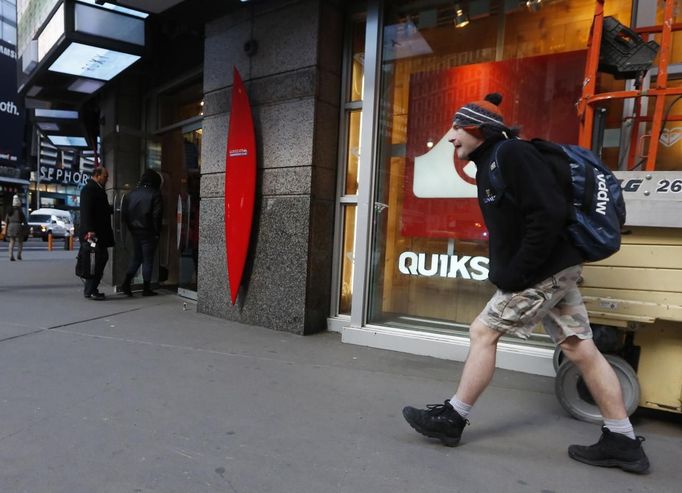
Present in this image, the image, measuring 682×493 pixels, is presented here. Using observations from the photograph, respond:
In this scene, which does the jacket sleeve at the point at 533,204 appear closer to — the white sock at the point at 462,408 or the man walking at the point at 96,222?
the white sock at the point at 462,408

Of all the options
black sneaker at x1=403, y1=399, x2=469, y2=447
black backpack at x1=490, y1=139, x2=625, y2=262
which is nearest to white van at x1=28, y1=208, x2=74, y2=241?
black sneaker at x1=403, y1=399, x2=469, y2=447

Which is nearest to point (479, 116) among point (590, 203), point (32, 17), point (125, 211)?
point (590, 203)

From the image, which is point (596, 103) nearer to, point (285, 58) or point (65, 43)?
point (285, 58)

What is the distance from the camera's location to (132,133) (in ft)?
25.4

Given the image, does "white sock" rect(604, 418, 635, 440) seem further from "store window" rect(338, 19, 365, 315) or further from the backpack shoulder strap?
"store window" rect(338, 19, 365, 315)

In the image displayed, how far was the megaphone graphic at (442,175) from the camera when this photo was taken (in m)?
4.30

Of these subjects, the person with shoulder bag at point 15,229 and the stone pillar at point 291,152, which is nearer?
the stone pillar at point 291,152

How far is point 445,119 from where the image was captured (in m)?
4.44

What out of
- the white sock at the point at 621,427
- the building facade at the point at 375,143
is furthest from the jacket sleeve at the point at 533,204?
the building facade at the point at 375,143

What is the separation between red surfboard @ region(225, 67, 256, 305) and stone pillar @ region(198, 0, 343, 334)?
0.10m

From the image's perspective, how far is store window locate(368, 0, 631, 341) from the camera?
4.04m

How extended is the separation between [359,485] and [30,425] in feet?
6.00

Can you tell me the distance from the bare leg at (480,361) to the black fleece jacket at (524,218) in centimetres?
24

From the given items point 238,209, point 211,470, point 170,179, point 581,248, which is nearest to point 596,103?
point 581,248
